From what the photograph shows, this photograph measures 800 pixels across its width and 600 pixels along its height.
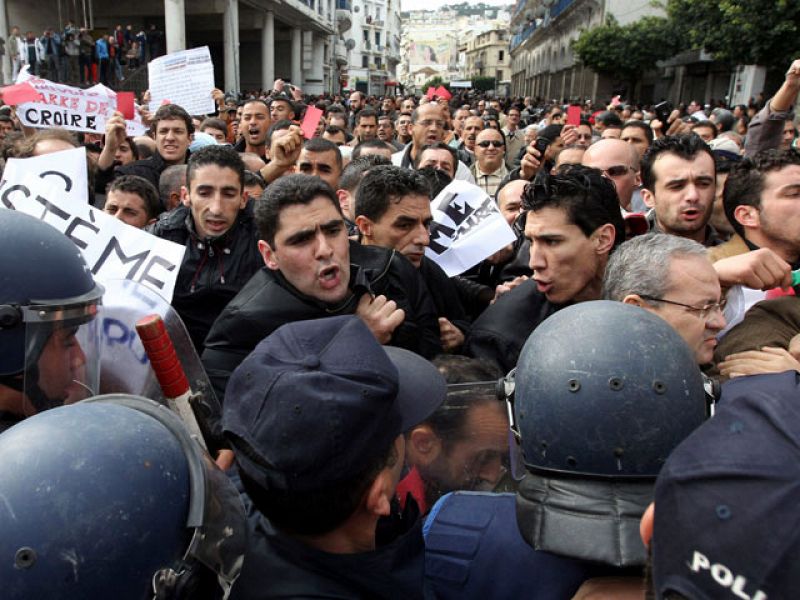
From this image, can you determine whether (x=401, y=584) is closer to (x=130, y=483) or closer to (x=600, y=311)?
(x=130, y=483)

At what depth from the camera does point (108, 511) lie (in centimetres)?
112

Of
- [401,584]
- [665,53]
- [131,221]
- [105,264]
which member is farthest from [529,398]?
[665,53]

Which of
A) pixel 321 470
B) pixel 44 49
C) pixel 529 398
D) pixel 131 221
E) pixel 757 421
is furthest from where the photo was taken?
pixel 44 49

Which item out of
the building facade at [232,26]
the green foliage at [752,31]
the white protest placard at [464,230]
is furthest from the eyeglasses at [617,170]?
the building facade at [232,26]

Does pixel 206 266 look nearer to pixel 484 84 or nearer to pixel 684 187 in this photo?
pixel 684 187

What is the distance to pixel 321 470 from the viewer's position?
4.17 feet

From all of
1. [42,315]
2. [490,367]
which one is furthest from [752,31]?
[42,315]

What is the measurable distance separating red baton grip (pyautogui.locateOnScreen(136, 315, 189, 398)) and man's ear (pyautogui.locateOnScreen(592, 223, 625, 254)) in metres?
1.85

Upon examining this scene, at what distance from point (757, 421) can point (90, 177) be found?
5.15m

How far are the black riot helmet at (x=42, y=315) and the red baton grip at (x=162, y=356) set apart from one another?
0.25m

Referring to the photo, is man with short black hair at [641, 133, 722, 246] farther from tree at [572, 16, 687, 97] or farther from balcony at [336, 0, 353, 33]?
balcony at [336, 0, 353, 33]

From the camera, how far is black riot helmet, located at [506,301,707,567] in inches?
50.9

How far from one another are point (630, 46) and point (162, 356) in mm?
34306

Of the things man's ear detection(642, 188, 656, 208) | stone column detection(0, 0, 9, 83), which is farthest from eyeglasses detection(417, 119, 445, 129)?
stone column detection(0, 0, 9, 83)
